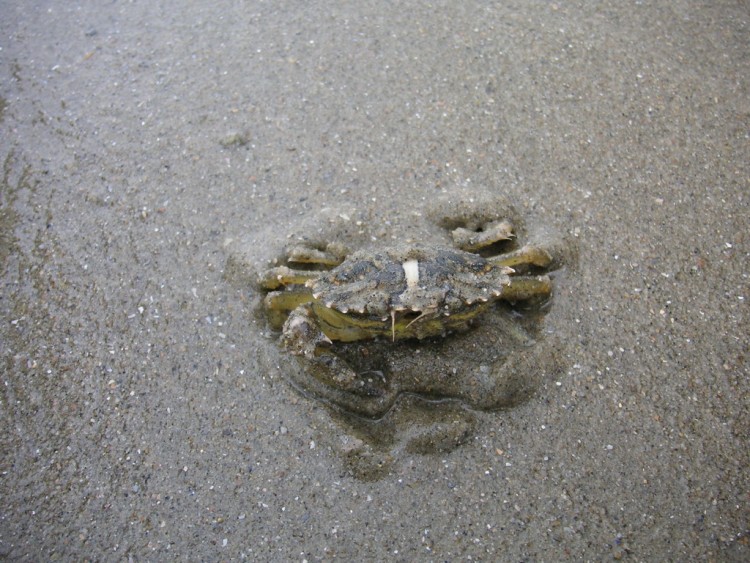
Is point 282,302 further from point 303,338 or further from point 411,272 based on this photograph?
point 411,272

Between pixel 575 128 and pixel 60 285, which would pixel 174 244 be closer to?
pixel 60 285

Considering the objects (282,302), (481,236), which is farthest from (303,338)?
(481,236)

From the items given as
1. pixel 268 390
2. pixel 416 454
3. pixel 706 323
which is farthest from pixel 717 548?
pixel 268 390

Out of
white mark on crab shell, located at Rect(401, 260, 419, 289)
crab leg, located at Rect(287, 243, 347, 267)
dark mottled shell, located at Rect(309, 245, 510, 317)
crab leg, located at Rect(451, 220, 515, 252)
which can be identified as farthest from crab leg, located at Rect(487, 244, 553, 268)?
crab leg, located at Rect(287, 243, 347, 267)

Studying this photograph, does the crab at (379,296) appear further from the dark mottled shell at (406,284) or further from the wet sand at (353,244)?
the wet sand at (353,244)

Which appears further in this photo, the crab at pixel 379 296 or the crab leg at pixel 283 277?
the crab leg at pixel 283 277

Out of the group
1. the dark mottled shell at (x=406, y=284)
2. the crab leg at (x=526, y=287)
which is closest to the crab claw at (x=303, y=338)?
the dark mottled shell at (x=406, y=284)
